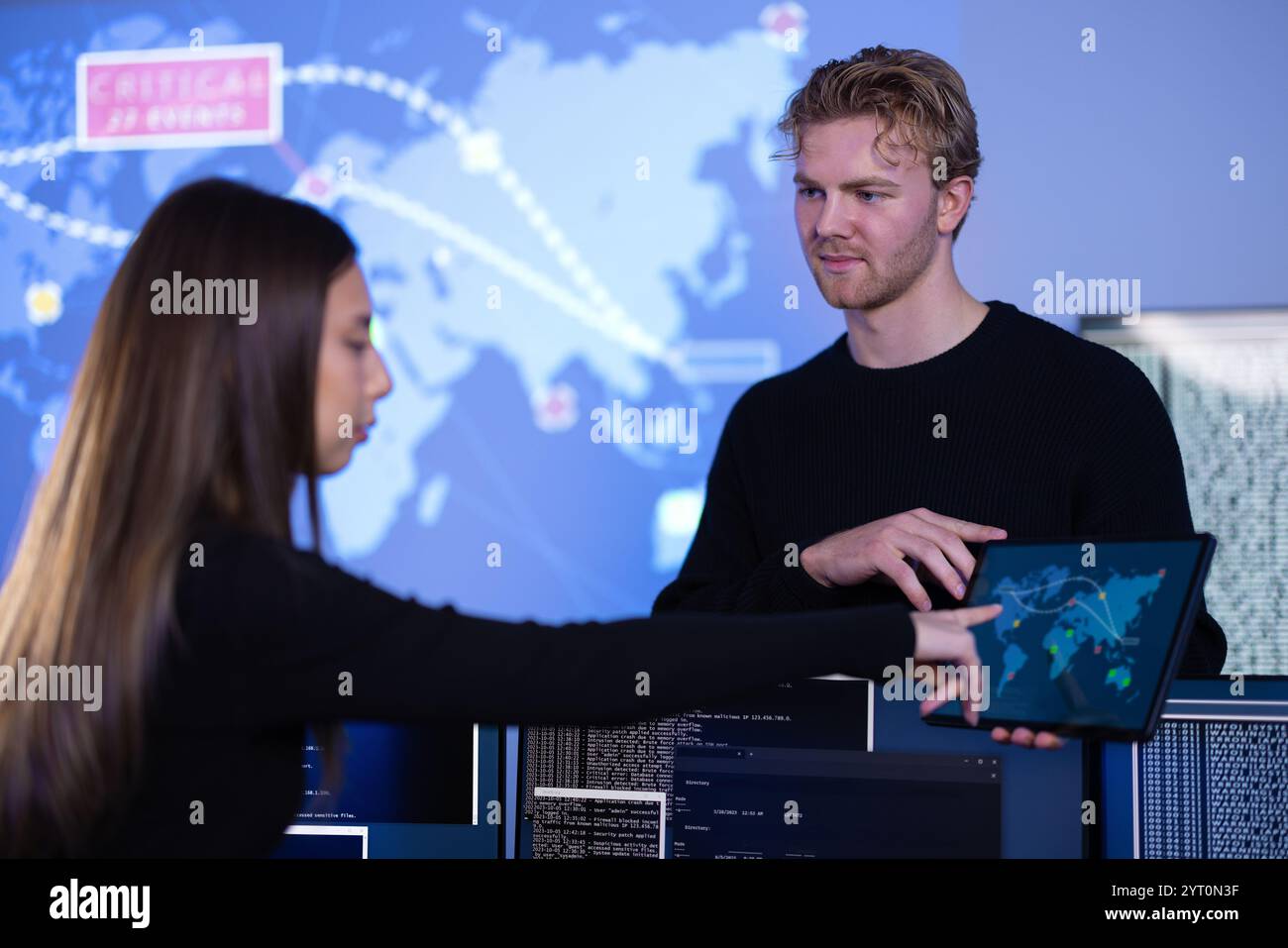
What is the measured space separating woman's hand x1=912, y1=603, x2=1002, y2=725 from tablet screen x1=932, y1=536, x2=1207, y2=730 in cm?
1

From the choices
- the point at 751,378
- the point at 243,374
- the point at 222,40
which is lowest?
the point at 243,374

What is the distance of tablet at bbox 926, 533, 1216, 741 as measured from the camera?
115cm

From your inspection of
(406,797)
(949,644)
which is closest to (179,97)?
(406,797)

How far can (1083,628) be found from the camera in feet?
3.93

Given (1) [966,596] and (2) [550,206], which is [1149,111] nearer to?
(2) [550,206]

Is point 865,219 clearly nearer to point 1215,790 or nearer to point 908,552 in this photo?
point 908,552

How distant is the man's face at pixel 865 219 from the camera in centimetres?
205

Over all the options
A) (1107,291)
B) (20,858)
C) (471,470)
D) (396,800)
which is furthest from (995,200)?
(20,858)

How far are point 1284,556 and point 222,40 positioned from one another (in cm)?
316

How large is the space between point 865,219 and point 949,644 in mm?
1043

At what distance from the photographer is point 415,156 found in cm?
359

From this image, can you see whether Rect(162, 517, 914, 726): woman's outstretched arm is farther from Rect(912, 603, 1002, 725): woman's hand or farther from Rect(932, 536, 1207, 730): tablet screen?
Rect(932, 536, 1207, 730): tablet screen
